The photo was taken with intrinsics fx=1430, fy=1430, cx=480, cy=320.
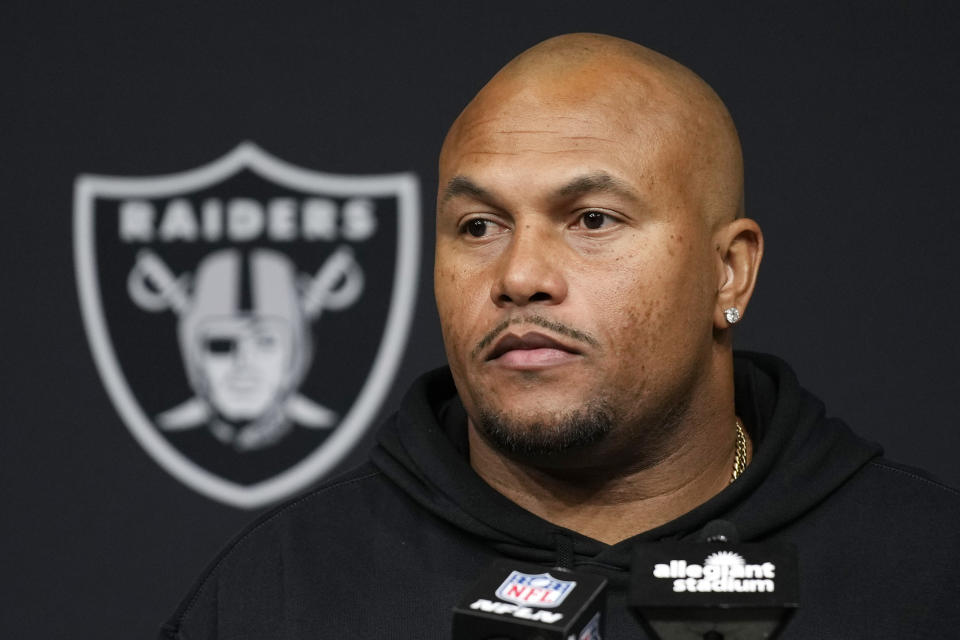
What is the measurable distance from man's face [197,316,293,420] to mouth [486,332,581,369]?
1.01 meters

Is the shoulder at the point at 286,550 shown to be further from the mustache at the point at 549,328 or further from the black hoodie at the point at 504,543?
the mustache at the point at 549,328

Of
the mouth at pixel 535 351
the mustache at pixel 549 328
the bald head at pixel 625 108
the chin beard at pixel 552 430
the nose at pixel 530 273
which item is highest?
the bald head at pixel 625 108

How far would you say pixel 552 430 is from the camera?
1507mm

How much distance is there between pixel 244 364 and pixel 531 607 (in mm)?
1444

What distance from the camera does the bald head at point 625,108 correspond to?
5.18 feet

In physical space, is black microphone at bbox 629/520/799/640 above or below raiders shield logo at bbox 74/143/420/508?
below

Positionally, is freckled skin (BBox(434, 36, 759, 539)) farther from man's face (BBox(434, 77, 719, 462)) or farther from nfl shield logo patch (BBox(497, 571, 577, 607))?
nfl shield logo patch (BBox(497, 571, 577, 607))

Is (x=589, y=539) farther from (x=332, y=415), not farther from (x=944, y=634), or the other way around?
(x=332, y=415)

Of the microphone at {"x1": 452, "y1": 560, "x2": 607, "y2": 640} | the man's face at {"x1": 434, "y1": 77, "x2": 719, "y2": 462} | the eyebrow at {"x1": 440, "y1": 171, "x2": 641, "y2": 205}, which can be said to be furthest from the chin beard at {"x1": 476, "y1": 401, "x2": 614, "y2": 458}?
the microphone at {"x1": 452, "y1": 560, "x2": 607, "y2": 640}

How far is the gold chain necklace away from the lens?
175 centimetres

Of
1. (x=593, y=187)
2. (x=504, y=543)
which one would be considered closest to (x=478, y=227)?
(x=593, y=187)

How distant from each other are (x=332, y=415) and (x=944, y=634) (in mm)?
1166

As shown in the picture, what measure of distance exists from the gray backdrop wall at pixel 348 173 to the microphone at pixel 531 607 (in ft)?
4.26

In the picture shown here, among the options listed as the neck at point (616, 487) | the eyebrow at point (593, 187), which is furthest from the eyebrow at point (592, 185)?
the neck at point (616, 487)
